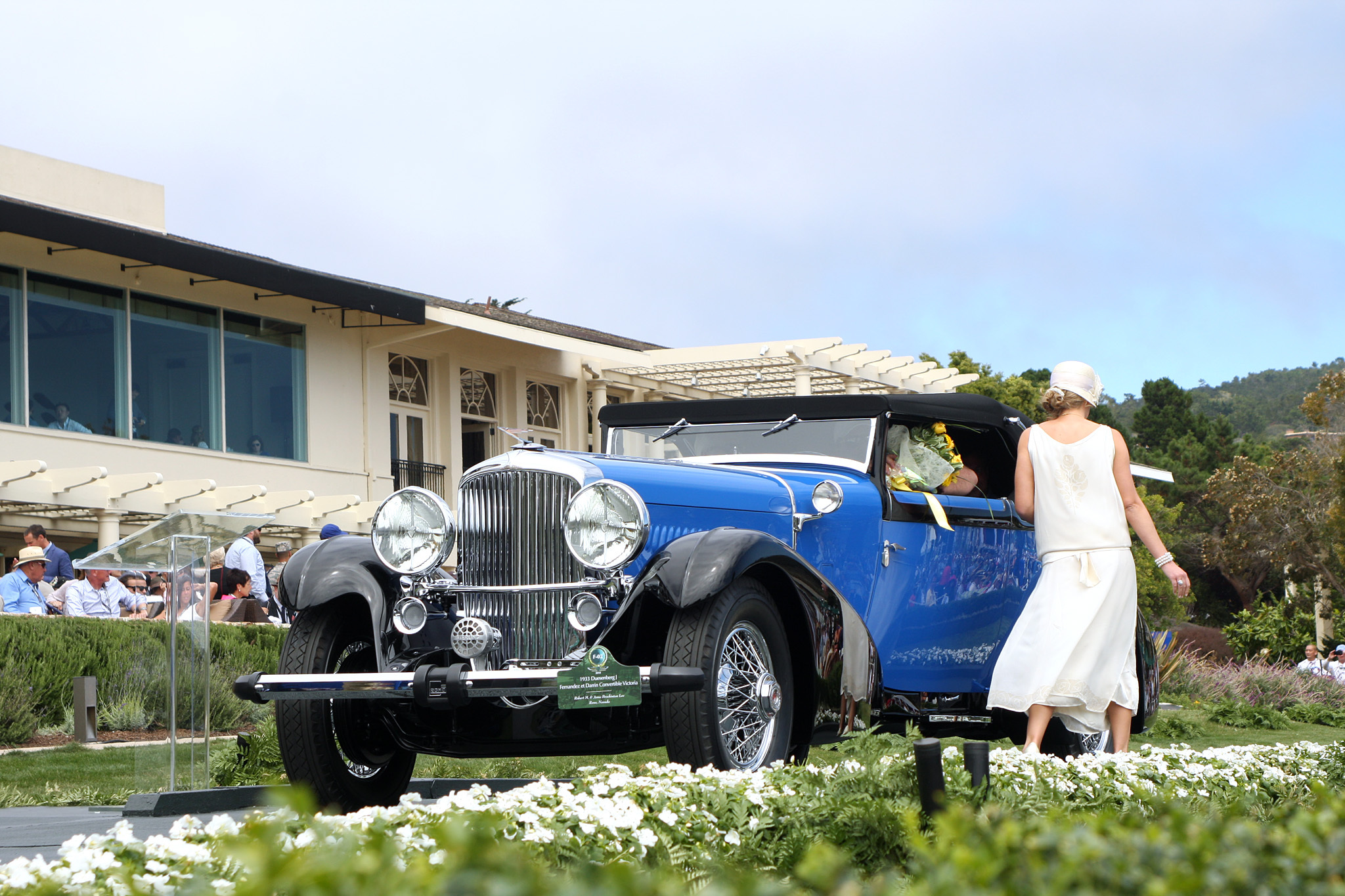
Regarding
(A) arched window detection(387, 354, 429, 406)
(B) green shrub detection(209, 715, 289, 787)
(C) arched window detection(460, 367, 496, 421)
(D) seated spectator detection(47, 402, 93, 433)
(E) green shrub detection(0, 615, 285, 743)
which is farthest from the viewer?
(C) arched window detection(460, 367, 496, 421)

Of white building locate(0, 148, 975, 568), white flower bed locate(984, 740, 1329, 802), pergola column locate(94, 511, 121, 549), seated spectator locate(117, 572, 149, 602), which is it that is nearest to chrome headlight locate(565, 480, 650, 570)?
white flower bed locate(984, 740, 1329, 802)

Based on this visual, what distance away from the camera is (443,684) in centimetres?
489

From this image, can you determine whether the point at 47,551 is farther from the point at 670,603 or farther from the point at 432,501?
the point at 670,603

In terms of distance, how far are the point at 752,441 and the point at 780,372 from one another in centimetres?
1648

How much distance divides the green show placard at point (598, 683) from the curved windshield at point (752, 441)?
216 centimetres

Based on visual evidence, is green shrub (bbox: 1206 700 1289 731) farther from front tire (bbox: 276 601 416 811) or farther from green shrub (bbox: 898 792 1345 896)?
green shrub (bbox: 898 792 1345 896)

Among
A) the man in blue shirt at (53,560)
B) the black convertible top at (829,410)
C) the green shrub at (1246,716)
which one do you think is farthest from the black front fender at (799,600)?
the man in blue shirt at (53,560)

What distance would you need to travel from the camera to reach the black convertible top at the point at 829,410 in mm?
6887

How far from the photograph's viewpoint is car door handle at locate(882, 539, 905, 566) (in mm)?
6387

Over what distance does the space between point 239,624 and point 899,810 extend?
9.33 metres

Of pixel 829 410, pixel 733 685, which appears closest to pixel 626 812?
pixel 733 685

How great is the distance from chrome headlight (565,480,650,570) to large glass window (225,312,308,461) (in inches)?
637

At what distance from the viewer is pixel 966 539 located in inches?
271

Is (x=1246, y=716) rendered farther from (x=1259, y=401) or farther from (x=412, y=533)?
(x=1259, y=401)
